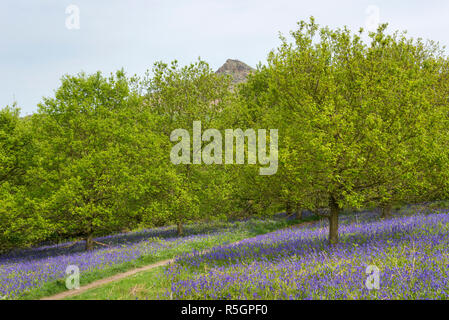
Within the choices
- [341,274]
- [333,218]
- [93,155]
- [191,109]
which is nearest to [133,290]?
[341,274]

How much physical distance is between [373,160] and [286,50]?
6096 mm

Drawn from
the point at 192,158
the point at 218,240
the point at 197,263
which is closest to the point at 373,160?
the point at 197,263

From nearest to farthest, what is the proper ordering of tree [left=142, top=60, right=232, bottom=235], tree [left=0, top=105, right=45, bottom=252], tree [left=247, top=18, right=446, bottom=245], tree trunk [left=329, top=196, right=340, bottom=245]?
tree [left=247, top=18, right=446, bottom=245], tree trunk [left=329, top=196, right=340, bottom=245], tree [left=0, top=105, right=45, bottom=252], tree [left=142, top=60, right=232, bottom=235]

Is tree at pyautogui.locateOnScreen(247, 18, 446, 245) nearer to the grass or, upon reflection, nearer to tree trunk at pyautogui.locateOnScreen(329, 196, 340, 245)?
tree trunk at pyautogui.locateOnScreen(329, 196, 340, 245)

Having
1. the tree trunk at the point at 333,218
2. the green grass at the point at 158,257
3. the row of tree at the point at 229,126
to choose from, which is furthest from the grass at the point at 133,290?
the tree trunk at the point at 333,218

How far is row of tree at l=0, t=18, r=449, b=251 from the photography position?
10.1m

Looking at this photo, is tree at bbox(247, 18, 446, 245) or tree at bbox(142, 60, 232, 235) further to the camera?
tree at bbox(142, 60, 232, 235)

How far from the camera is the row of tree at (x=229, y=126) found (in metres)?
10.1

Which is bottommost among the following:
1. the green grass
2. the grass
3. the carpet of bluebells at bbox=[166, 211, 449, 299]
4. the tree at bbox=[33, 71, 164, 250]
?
the green grass

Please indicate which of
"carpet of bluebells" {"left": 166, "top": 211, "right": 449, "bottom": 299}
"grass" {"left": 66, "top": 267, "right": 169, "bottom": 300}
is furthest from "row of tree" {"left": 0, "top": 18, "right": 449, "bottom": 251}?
"grass" {"left": 66, "top": 267, "right": 169, "bottom": 300}

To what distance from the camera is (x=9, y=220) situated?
55.2 ft

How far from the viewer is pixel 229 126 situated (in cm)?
2397

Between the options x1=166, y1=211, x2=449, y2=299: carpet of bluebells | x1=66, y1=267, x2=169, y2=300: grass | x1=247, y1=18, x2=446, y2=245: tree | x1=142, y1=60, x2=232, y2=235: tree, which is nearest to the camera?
x1=166, y1=211, x2=449, y2=299: carpet of bluebells

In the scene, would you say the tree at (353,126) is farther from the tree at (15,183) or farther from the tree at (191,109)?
the tree at (15,183)
